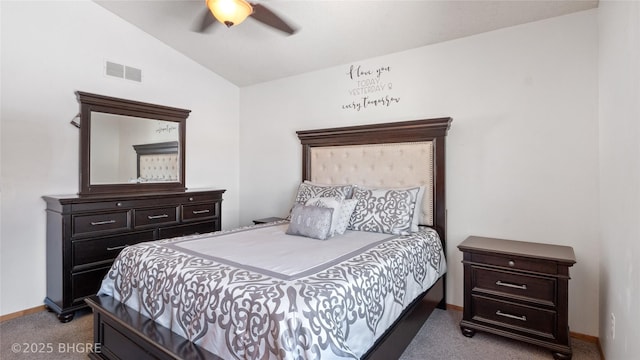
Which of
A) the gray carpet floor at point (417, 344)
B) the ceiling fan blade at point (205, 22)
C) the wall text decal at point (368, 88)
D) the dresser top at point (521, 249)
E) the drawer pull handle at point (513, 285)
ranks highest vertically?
the ceiling fan blade at point (205, 22)

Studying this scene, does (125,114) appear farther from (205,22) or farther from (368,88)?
(368,88)

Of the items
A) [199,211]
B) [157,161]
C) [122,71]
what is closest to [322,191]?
[199,211]

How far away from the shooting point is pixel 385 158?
3.26 meters

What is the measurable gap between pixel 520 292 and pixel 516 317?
0.18m

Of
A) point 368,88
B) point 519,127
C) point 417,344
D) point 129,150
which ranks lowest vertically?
point 417,344

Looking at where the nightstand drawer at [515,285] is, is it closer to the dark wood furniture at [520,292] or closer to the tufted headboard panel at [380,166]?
the dark wood furniture at [520,292]

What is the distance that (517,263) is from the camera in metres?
2.27

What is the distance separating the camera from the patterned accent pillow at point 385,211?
271 cm

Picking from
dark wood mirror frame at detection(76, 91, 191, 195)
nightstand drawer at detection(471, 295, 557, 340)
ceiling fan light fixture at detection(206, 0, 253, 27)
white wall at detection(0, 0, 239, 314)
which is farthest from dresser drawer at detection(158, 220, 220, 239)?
nightstand drawer at detection(471, 295, 557, 340)

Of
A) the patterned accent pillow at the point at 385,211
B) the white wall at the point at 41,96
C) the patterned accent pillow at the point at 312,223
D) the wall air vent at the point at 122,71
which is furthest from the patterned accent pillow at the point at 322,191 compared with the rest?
the wall air vent at the point at 122,71

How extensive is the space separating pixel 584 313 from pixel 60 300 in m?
4.16

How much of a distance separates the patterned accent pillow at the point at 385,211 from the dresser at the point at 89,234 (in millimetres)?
1979

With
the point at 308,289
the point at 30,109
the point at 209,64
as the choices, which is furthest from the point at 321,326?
the point at 209,64

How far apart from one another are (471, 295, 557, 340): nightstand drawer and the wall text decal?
6.58ft
